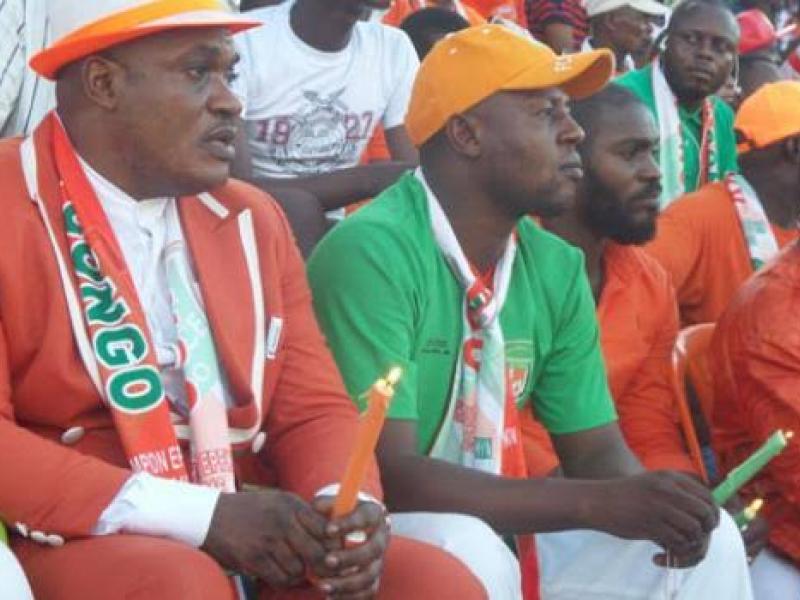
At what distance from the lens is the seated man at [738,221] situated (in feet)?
18.9

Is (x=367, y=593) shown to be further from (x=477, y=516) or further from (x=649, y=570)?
(x=649, y=570)

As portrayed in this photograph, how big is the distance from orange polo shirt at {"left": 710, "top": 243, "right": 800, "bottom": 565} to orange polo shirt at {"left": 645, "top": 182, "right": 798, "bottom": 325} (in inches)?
46.0

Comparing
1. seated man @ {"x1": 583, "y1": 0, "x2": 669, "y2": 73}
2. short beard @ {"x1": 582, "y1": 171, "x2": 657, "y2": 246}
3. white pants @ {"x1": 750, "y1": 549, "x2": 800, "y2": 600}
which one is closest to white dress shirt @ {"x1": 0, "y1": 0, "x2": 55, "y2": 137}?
short beard @ {"x1": 582, "y1": 171, "x2": 657, "y2": 246}

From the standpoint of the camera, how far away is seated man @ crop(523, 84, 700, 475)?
4781 mm

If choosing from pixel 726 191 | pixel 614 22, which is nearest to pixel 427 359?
pixel 726 191

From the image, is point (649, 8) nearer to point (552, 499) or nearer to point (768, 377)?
point (768, 377)

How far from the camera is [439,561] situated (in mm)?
3014

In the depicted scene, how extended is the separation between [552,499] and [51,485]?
1.15m

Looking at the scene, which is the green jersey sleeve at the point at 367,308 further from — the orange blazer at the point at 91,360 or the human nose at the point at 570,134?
the human nose at the point at 570,134

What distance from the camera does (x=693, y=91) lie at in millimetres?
7098

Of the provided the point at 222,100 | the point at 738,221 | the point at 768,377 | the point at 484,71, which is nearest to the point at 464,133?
the point at 484,71

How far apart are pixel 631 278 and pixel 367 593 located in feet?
7.20

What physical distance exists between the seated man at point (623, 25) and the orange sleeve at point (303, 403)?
5173 millimetres

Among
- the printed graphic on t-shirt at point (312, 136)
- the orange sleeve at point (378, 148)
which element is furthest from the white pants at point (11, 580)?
the orange sleeve at point (378, 148)
